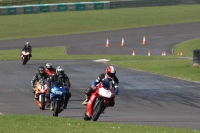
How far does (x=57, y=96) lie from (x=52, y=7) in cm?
5555

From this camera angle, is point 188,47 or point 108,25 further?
point 108,25

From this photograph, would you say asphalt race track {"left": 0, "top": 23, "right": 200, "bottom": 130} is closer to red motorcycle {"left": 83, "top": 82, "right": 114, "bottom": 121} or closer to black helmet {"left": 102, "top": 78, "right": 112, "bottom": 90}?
red motorcycle {"left": 83, "top": 82, "right": 114, "bottom": 121}

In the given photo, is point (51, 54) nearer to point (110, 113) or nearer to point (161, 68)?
point (161, 68)

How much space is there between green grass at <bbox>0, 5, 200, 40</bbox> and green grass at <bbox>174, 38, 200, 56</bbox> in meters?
12.3

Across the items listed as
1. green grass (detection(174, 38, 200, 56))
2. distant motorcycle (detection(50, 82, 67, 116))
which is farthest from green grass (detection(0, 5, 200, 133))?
distant motorcycle (detection(50, 82, 67, 116))

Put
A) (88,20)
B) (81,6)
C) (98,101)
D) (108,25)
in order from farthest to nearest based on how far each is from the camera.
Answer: (81,6) < (88,20) < (108,25) < (98,101)

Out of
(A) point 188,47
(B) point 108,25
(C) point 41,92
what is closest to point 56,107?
(C) point 41,92

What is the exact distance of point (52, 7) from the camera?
7231 centimetres

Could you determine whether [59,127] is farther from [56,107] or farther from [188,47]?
[188,47]

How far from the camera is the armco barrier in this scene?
69312mm

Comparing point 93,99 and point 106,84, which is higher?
point 106,84

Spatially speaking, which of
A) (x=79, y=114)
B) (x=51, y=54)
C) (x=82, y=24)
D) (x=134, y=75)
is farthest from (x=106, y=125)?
(x=82, y=24)

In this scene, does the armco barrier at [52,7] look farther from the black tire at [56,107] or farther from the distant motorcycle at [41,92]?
the black tire at [56,107]

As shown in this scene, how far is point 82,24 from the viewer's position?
64375 millimetres
